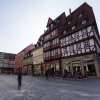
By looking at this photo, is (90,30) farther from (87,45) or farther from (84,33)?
(87,45)

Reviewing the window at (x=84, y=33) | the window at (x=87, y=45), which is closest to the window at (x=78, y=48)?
the window at (x=87, y=45)

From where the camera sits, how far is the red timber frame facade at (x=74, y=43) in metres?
28.3

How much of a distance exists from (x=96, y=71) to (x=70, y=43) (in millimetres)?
9778

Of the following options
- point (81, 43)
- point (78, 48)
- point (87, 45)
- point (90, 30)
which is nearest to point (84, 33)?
point (90, 30)

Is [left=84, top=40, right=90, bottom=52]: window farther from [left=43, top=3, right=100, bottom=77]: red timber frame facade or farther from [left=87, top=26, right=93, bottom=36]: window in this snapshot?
[left=87, top=26, right=93, bottom=36]: window

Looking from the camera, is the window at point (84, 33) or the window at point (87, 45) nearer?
the window at point (87, 45)

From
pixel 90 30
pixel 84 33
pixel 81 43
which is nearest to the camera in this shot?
pixel 90 30

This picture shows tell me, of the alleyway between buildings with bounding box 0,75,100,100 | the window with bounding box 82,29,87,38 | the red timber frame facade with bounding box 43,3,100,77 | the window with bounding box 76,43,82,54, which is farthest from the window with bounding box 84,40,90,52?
the alleyway between buildings with bounding box 0,75,100,100

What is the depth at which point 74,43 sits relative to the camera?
106 ft

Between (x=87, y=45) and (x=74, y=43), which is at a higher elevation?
(x=74, y=43)

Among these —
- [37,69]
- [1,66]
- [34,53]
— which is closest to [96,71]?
[37,69]

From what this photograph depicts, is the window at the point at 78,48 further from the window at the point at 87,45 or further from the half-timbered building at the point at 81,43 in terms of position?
the window at the point at 87,45

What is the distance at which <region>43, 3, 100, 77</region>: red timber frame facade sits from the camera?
2830 centimetres

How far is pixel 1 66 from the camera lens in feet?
291
